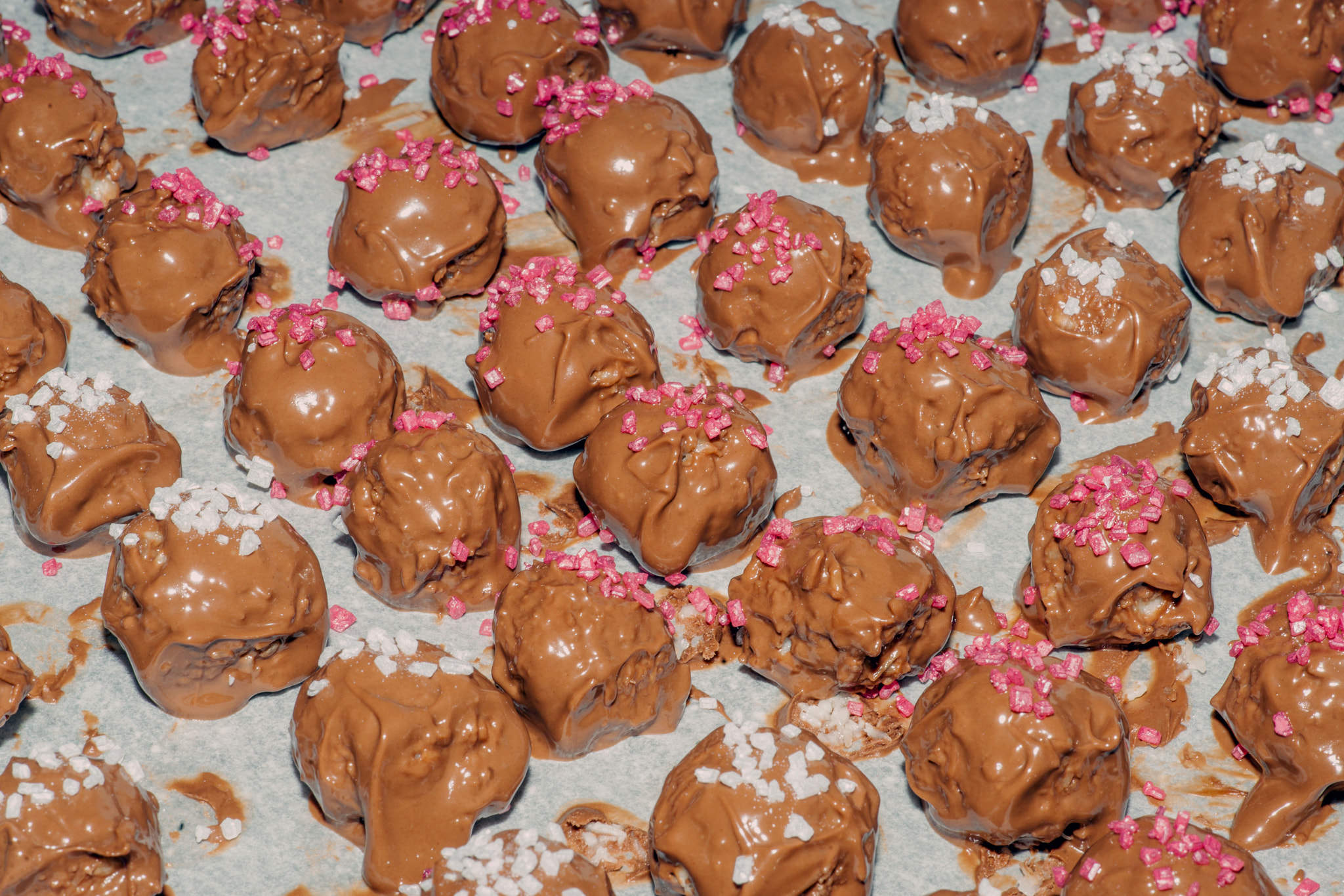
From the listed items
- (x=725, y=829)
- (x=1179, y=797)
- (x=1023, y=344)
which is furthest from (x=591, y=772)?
(x=1023, y=344)

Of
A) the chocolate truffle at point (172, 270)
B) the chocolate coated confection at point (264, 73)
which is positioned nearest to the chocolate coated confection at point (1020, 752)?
the chocolate truffle at point (172, 270)

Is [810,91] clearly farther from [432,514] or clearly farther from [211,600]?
[211,600]

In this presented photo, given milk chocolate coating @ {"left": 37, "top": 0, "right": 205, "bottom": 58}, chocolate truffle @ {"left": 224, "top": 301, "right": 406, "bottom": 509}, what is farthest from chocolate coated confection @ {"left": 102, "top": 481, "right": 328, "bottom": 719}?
milk chocolate coating @ {"left": 37, "top": 0, "right": 205, "bottom": 58}

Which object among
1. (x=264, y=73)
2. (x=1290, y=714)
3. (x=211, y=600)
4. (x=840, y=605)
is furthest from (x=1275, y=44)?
(x=211, y=600)

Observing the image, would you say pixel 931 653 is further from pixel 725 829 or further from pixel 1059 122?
pixel 1059 122

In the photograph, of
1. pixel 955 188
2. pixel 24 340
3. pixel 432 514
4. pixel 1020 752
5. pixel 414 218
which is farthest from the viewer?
pixel 955 188

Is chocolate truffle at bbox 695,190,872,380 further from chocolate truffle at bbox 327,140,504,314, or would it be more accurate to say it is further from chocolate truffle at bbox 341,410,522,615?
chocolate truffle at bbox 341,410,522,615
